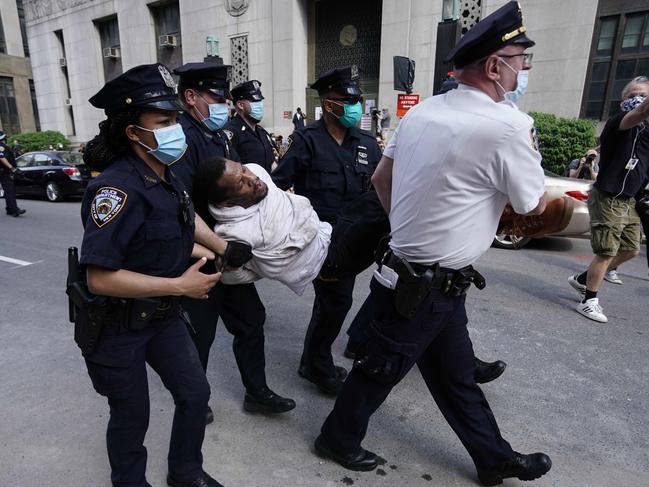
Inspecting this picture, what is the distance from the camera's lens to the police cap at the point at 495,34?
1605 millimetres

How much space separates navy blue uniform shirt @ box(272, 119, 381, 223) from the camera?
2840mm

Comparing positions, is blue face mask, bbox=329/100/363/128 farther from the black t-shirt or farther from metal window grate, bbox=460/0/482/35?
metal window grate, bbox=460/0/482/35

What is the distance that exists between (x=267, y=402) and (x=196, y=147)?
1.49 metres

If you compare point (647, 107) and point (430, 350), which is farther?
point (647, 107)

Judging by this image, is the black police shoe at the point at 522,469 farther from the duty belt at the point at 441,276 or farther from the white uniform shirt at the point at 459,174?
the white uniform shirt at the point at 459,174

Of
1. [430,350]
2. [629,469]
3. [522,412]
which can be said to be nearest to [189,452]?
[430,350]

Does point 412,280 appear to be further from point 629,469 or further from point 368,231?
point 629,469

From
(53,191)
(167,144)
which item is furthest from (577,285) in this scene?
(53,191)

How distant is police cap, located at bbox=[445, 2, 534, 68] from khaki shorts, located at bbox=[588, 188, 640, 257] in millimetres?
2759

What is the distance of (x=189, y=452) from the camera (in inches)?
77.5

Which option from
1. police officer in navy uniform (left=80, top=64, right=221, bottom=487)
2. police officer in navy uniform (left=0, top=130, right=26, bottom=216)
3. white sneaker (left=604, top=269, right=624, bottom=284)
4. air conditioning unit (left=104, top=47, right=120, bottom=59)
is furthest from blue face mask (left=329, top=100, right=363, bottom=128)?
air conditioning unit (left=104, top=47, right=120, bottom=59)

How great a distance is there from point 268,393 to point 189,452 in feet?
2.30

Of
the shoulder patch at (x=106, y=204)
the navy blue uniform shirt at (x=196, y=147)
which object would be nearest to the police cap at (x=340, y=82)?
the navy blue uniform shirt at (x=196, y=147)

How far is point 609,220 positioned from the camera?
3824 mm
